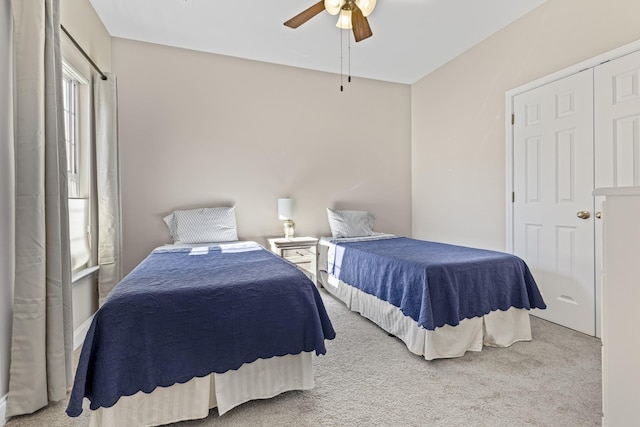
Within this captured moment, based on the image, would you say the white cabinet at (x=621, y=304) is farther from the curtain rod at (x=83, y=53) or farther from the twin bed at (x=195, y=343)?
the curtain rod at (x=83, y=53)

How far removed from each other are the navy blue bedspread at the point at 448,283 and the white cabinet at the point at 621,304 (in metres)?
1.04

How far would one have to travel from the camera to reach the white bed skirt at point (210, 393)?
57.1 inches

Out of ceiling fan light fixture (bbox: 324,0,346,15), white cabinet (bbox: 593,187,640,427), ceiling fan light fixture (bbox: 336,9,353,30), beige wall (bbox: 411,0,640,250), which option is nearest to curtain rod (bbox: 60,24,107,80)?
ceiling fan light fixture (bbox: 324,0,346,15)

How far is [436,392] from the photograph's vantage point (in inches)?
70.6

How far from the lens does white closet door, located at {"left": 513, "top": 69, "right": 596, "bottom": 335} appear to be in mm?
2545

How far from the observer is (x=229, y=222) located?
11.4 ft

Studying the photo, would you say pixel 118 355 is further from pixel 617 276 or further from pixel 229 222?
pixel 229 222

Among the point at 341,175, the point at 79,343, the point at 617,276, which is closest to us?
the point at 617,276

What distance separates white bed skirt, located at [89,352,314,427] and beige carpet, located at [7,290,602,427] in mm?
73

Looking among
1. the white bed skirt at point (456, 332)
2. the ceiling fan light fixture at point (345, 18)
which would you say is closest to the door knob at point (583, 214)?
the white bed skirt at point (456, 332)

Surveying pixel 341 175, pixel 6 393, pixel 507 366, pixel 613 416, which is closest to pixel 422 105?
pixel 341 175

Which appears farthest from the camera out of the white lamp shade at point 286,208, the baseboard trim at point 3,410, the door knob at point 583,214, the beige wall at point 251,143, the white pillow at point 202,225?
the white lamp shade at point 286,208

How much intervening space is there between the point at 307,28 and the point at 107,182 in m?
2.46

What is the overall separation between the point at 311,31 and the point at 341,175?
1.79 metres
